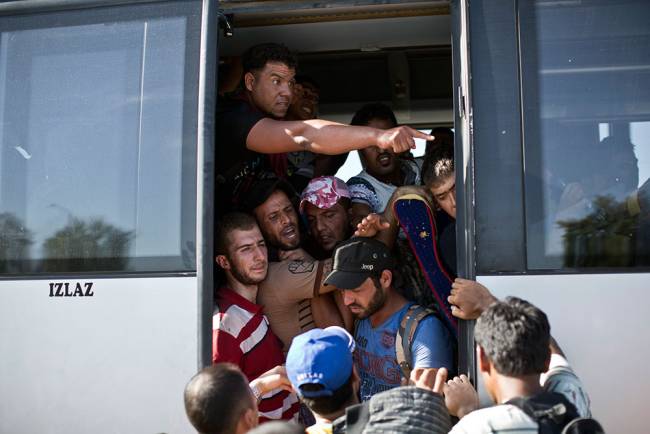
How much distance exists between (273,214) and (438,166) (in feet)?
2.71

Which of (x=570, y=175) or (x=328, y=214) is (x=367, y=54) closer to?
(x=328, y=214)

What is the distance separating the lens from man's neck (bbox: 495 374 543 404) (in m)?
2.53

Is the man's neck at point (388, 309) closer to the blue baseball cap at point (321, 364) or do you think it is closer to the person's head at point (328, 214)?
the person's head at point (328, 214)

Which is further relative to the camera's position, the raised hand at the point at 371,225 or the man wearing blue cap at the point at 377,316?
the raised hand at the point at 371,225

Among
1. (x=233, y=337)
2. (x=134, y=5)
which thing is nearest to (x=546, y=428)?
(x=233, y=337)

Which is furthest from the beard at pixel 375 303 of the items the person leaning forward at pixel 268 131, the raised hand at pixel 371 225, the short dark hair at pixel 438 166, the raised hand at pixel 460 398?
the raised hand at pixel 460 398

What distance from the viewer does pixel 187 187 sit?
353 centimetres

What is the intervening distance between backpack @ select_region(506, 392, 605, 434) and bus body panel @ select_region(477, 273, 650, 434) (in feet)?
2.37

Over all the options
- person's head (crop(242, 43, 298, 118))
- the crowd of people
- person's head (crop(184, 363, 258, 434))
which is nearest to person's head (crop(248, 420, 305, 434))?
the crowd of people

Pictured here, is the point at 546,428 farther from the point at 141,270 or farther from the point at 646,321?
the point at 141,270

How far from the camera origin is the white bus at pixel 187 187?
3248 millimetres

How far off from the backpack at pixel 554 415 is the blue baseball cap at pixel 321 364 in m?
0.56

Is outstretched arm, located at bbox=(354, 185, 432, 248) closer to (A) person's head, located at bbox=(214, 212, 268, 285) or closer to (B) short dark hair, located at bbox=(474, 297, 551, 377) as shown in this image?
(A) person's head, located at bbox=(214, 212, 268, 285)

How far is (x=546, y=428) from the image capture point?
7.90 feet
